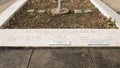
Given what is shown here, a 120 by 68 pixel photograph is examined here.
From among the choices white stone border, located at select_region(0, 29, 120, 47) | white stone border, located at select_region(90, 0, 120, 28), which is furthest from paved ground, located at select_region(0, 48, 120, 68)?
white stone border, located at select_region(90, 0, 120, 28)

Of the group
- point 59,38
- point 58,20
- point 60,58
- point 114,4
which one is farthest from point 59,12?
point 60,58

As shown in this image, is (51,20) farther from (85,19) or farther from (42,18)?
(85,19)

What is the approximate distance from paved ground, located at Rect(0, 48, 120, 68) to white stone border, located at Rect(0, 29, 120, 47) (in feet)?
0.59

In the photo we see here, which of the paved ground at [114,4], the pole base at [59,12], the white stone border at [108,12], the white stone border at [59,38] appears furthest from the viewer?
the paved ground at [114,4]

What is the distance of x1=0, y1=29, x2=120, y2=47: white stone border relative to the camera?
443 centimetres

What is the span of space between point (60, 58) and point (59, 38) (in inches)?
32.9

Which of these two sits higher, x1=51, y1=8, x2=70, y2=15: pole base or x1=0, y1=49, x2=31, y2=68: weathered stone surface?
x1=0, y1=49, x2=31, y2=68: weathered stone surface

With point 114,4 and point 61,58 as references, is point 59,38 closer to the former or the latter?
point 61,58

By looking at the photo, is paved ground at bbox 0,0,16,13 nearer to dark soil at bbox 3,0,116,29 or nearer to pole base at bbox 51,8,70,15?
dark soil at bbox 3,0,116,29

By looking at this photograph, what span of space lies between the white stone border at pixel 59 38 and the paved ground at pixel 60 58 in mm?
180

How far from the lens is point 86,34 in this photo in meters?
4.88

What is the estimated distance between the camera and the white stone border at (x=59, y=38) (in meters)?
4.43

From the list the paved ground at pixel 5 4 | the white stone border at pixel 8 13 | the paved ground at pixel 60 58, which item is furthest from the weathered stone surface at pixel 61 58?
the paved ground at pixel 5 4

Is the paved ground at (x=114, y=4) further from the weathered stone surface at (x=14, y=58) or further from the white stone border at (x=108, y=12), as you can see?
the weathered stone surface at (x=14, y=58)
